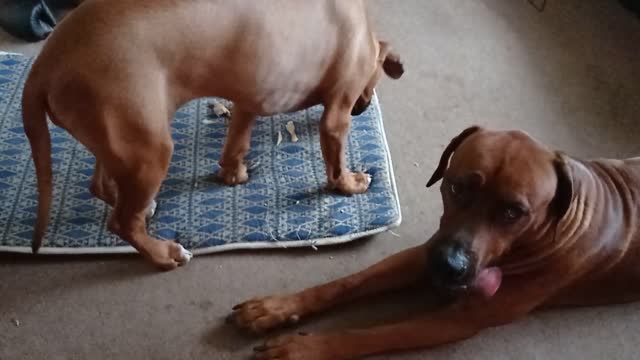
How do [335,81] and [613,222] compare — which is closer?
[613,222]

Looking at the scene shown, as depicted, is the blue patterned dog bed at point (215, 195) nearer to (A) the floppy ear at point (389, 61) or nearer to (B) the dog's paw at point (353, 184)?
(B) the dog's paw at point (353, 184)

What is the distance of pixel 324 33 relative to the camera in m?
2.23

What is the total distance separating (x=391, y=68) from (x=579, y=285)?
0.89 metres

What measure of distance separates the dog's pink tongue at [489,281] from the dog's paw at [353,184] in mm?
620

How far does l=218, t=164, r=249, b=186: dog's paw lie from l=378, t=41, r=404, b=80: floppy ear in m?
0.55

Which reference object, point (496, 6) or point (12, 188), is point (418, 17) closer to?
point (496, 6)

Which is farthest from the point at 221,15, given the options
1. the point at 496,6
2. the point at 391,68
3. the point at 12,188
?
the point at 496,6

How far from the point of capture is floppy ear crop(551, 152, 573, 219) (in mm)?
1845

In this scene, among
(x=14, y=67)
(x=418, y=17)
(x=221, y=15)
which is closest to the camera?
(x=221, y=15)

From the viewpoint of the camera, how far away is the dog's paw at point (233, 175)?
8.29 feet

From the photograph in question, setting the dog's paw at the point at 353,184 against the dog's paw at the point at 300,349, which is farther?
the dog's paw at the point at 353,184

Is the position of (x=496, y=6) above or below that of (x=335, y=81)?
below

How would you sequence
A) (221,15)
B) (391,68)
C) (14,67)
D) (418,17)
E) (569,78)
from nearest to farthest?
(221,15) < (391,68) < (14,67) < (569,78) < (418,17)

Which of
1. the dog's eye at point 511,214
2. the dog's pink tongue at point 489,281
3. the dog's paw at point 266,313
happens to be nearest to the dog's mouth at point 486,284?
the dog's pink tongue at point 489,281
